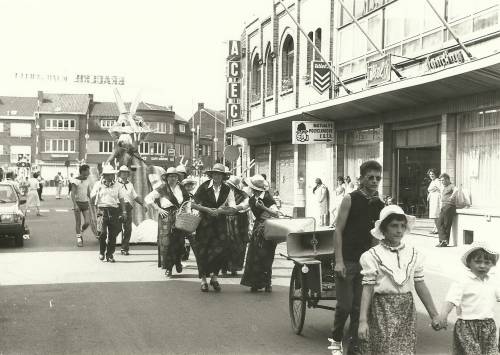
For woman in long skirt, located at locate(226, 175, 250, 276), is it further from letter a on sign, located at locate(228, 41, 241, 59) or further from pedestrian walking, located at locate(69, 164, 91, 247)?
letter a on sign, located at locate(228, 41, 241, 59)

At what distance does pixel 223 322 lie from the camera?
803cm

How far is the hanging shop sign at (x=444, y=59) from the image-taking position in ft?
56.7

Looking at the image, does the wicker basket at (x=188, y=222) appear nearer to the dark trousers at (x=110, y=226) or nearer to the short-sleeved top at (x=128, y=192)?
the dark trousers at (x=110, y=226)

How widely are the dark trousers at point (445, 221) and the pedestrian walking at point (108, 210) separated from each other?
24.7 ft

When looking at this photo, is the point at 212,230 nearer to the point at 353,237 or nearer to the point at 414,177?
the point at 353,237

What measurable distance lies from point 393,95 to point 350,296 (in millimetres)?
14012

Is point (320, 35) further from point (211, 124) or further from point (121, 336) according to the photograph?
point (211, 124)

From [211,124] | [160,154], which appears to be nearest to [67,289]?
[160,154]

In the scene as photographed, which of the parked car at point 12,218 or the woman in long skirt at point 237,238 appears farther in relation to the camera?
the parked car at point 12,218

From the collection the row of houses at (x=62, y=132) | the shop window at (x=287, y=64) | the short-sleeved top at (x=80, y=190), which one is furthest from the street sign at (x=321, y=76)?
the row of houses at (x=62, y=132)

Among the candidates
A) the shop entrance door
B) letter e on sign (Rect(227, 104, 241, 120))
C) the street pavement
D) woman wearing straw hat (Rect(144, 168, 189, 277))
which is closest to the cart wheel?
the street pavement

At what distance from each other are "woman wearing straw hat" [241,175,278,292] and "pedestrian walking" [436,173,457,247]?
8005 mm

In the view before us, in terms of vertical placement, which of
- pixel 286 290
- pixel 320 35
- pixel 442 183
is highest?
pixel 320 35

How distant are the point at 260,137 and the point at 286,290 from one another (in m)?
25.0
